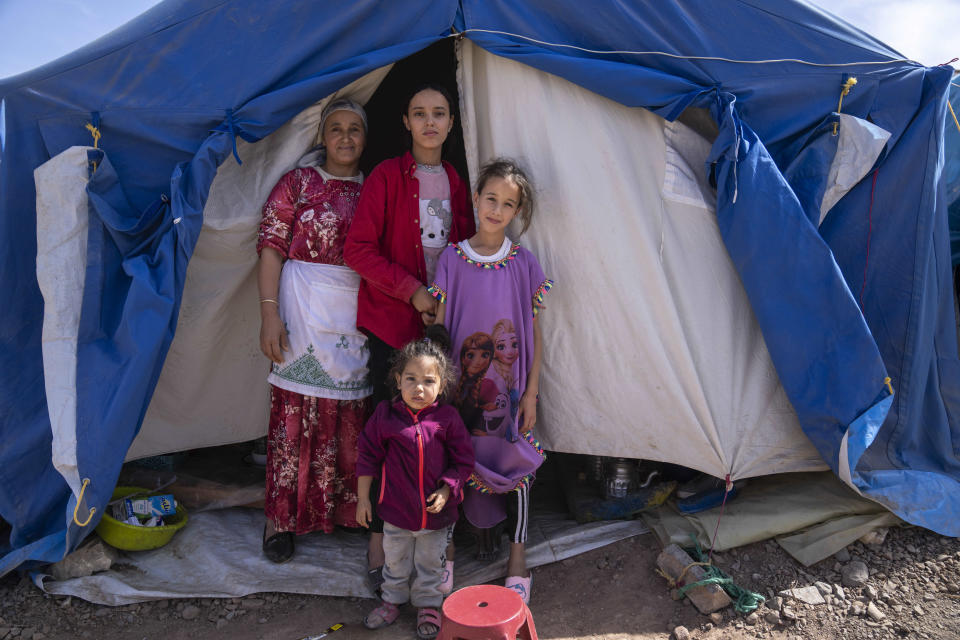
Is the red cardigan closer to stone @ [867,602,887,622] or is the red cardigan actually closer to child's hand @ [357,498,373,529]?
child's hand @ [357,498,373,529]

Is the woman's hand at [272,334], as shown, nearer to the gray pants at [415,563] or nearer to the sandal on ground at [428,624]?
the gray pants at [415,563]

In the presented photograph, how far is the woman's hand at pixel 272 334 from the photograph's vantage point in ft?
8.06

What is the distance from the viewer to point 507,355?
2438 millimetres

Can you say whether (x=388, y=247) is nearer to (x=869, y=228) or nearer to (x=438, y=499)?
(x=438, y=499)

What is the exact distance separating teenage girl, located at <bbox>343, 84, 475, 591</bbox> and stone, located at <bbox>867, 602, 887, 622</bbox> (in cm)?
158

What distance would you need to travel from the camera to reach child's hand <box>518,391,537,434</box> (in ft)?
8.25

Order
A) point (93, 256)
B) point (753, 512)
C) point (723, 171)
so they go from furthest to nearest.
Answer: point (753, 512) → point (723, 171) → point (93, 256)

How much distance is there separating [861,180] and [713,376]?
0.90 meters

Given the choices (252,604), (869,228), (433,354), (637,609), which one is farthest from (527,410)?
(869,228)

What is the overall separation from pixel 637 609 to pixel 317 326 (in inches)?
55.5

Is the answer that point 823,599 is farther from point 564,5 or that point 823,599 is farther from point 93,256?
point 93,256

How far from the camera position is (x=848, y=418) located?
2.43 meters

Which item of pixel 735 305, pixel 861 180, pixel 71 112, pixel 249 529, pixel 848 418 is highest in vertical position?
pixel 71 112

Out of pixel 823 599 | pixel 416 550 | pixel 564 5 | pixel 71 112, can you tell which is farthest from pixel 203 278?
pixel 823 599
